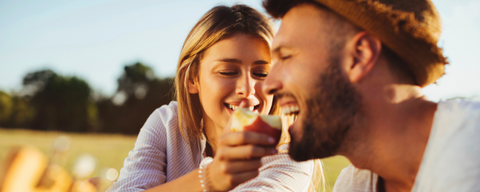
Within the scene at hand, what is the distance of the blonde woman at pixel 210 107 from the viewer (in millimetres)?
3461

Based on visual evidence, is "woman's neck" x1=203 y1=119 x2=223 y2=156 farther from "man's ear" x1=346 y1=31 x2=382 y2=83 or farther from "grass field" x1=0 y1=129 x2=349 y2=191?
"grass field" x1=0 y1=129 x2=349 y2=191

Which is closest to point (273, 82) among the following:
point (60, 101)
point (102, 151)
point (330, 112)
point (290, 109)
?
point (290, 109)

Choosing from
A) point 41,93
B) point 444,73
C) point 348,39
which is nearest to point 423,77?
point 444,73

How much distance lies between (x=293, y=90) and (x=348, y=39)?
504 millimetres

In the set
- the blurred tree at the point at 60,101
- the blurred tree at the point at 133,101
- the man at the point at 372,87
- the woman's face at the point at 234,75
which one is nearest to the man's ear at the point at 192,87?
the woman's face at the point at 234,75

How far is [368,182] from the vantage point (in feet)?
9.19

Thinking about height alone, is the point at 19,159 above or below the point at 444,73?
below

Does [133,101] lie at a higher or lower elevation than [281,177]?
lower

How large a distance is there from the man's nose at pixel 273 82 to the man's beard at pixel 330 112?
27cm

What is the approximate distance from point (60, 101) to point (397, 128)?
233 ft

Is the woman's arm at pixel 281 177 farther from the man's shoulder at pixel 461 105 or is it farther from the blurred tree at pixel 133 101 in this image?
the blurred tree at pixel 133 101

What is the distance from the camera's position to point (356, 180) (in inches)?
115

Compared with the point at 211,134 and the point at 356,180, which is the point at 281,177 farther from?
the point at 211,134

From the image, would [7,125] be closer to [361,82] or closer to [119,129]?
[119,129]
